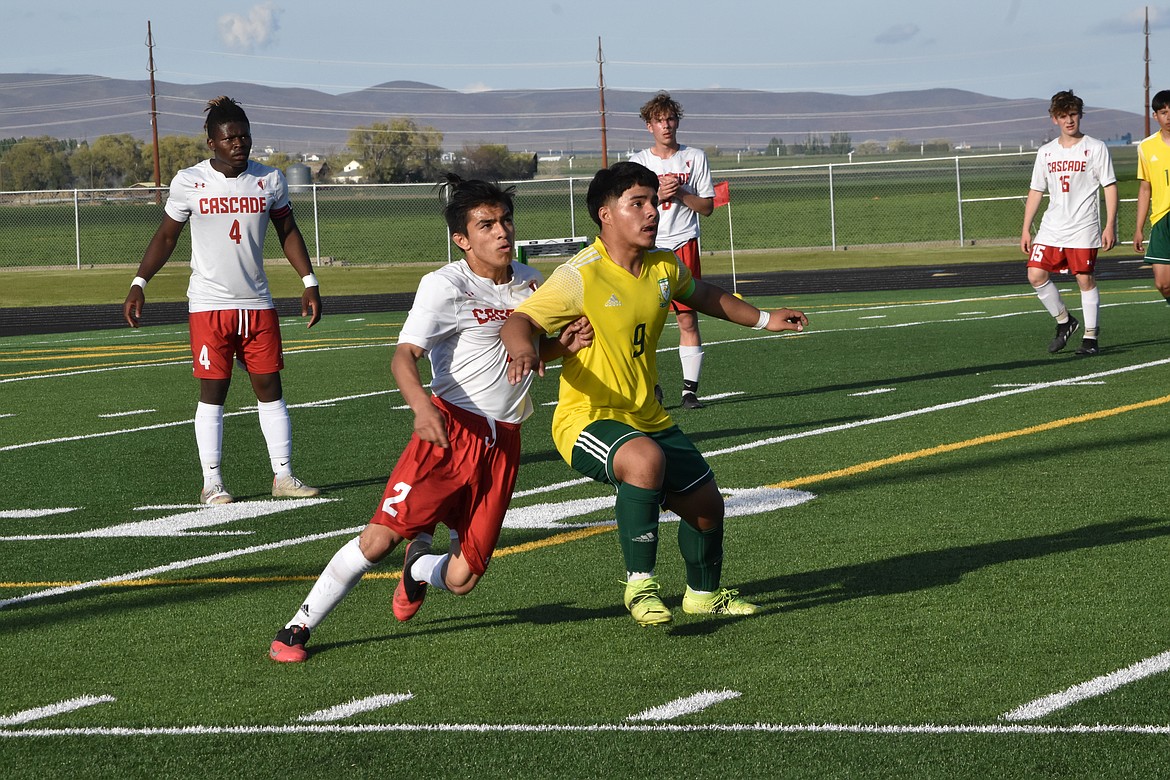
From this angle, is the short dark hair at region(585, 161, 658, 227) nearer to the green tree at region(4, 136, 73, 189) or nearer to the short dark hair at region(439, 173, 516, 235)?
the short dark hair at region(439, 173, 516, 235)

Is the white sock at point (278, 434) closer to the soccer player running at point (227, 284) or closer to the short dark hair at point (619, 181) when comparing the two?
the soccer player running at point (227, 284)

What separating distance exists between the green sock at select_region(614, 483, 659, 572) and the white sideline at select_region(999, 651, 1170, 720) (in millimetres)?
1597

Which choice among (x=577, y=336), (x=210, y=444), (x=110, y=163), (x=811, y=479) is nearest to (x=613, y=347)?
(x=577, y=336)

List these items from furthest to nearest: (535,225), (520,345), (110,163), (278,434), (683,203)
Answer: (110,163), (535,225), (683,203), (278,434), (520,345)

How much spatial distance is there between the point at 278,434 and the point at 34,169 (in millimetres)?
106960

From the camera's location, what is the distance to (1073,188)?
14.8 meters

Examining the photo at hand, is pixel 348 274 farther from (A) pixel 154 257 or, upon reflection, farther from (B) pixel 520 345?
(B) pixel 520 345

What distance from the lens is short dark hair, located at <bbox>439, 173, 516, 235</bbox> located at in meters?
5.75

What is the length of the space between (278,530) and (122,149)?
99.4 metres

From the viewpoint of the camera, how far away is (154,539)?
7918mm

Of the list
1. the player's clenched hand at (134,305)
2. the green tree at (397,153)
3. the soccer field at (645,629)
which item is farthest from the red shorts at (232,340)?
the green tree at (397,153)

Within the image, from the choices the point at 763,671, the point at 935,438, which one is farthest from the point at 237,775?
the point at 935,438

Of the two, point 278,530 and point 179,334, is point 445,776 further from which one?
point 179,334

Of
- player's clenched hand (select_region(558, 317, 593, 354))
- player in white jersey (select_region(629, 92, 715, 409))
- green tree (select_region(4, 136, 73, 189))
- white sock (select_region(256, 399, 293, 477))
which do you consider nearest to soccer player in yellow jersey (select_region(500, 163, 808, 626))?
player's clenched hand (select_region(558, 317, 593, 354))
